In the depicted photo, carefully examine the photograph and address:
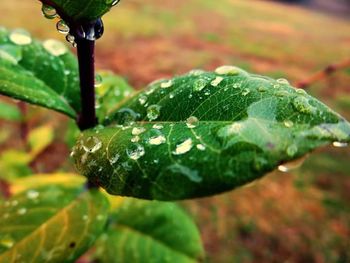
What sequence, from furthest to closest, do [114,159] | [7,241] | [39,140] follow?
1. [39,140]
2. [7,241]
3. [114,159]

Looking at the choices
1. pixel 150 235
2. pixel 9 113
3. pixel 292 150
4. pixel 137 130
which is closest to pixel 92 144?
pixel 137 130

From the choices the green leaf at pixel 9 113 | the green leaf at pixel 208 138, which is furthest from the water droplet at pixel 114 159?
the green leaf at pixel 9 113

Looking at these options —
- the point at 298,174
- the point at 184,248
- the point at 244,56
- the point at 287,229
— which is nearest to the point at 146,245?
the point at 184,248

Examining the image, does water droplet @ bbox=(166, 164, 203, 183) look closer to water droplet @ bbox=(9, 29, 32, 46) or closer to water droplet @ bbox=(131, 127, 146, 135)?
water droplet @ bbox=(131, 127, 146, 135)

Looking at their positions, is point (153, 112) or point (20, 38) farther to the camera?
point (20, 38)

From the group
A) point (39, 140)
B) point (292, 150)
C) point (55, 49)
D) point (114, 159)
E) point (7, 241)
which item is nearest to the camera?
point (292, 150)

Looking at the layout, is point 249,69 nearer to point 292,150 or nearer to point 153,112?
point 153,112

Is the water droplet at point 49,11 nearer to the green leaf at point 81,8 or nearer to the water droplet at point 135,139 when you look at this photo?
the green leaf at point 81,8
